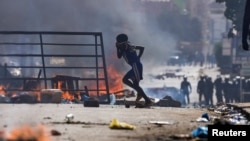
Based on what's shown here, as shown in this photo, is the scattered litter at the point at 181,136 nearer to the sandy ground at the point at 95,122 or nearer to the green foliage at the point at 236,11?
the sandy ground at the point at 95,122

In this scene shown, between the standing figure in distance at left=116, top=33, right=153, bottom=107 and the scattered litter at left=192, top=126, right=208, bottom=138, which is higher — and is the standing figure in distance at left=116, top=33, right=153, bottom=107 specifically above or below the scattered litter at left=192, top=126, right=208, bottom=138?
above

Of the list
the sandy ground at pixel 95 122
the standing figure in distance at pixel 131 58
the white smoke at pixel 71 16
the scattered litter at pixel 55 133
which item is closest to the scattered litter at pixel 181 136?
the sandy ground at pixel 95 122

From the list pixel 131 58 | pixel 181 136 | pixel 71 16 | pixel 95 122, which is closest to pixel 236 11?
pixel 131 58

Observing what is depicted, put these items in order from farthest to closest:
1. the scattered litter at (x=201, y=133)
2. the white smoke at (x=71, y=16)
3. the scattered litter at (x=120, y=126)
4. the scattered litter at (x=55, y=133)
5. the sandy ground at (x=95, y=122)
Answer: the white smoke at (x=71, y=16) < the scattered litter at (x=120, y=126) < the sandy ground at (x=95, y=122) < the scattered litter at (x=55, y=133) < the scattered litter at (x=201, y=133)

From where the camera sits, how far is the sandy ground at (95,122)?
958 cm

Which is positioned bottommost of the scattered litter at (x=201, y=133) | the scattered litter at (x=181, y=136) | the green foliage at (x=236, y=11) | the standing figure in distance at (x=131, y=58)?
the scattered litter at (x=181, y=136)

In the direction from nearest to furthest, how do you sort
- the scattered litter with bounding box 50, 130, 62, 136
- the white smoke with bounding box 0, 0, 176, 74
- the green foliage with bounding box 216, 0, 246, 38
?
the scattered litter with bounding box 50, 130, 62, 136
the green foliage with bounding box 216, 0, 246, 38
the white smoke with bounding box 0, 0, 176, 74

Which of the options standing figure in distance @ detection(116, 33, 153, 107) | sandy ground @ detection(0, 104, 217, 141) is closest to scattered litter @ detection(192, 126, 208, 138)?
sandy ground @ detection(0, 104, 217, 141)

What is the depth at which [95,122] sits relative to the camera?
11414 millimetres

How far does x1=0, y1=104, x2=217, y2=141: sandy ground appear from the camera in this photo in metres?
9.58

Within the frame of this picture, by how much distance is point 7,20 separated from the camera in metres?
37.9

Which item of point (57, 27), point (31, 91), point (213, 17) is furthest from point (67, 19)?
point (213, 17)

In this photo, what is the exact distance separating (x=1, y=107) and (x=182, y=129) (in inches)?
180

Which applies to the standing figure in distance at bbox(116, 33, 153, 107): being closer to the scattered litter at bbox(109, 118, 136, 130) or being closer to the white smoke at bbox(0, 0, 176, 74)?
the scattered litter at bbox(109, 118, 136, 130)
